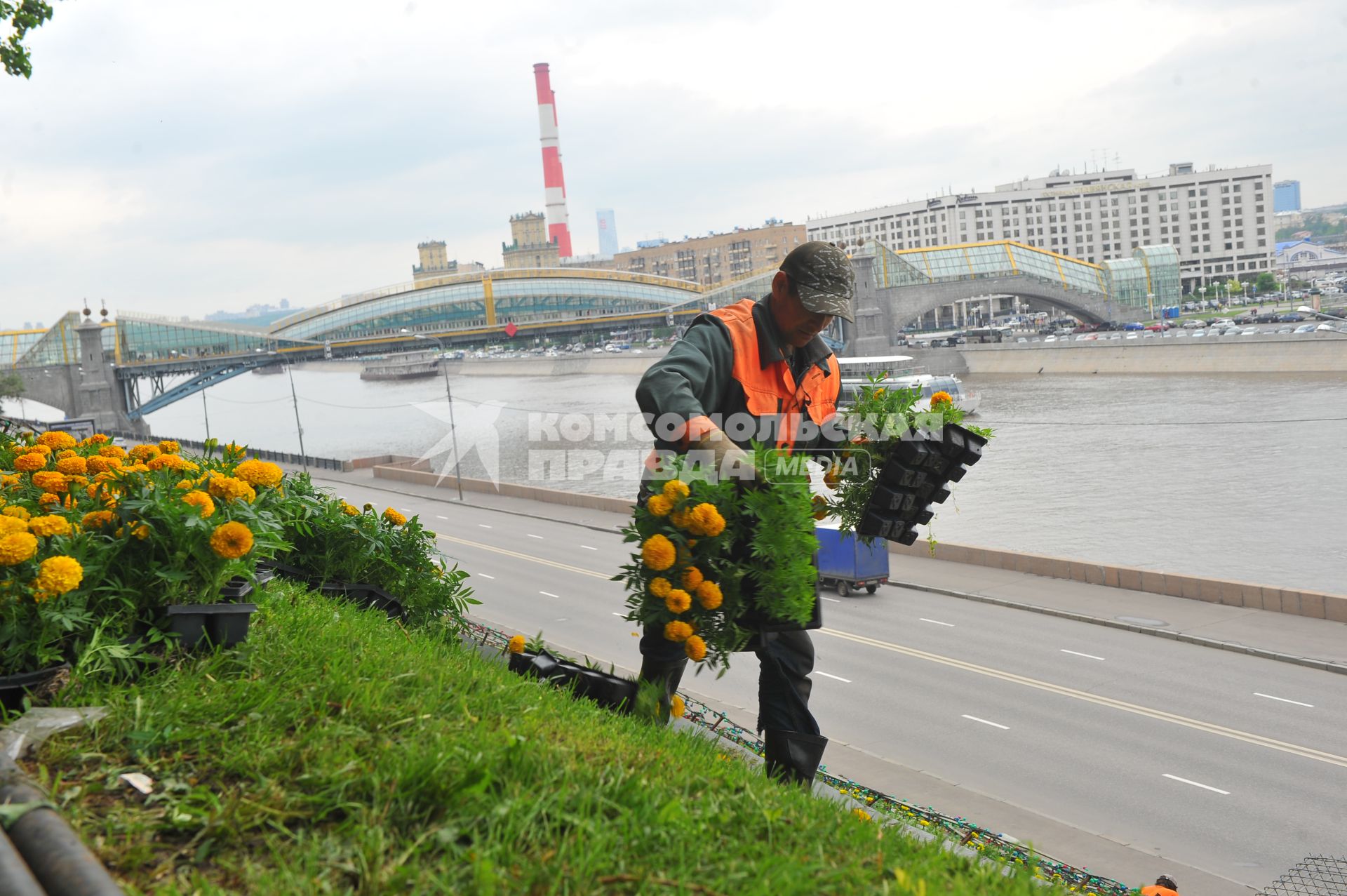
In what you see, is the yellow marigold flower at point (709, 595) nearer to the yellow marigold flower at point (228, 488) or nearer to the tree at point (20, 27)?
the yellow marigold flower at point (228, 488)

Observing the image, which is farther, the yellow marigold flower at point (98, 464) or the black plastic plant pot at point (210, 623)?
the yellow marigold flower at point (98, 464)

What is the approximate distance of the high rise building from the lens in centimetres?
15000

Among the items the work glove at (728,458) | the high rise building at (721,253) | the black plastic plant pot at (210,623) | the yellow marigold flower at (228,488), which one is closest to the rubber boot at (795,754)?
the work glove at (728,458)

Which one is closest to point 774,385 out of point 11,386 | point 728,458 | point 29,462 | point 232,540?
point 728,458

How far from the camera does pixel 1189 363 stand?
5894 centimetres

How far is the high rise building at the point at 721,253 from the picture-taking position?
150000 mm

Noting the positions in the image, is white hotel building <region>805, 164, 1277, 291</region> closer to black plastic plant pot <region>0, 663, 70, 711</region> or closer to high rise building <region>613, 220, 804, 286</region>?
high rise building <region>613, 220, 804, 286</region>

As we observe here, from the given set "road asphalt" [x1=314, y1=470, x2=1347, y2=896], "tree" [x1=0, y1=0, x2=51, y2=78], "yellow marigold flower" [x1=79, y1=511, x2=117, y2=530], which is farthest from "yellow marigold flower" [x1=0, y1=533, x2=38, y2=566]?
"tree" [x1=0, y1=0, x2=51, y2=78]

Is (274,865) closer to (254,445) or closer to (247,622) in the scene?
(247,622)

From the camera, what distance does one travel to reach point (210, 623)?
3941 mm

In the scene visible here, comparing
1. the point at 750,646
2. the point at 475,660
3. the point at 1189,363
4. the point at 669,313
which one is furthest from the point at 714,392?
the point at 669,313

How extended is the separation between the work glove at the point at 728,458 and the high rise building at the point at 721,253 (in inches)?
5597

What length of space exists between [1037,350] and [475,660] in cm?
6888

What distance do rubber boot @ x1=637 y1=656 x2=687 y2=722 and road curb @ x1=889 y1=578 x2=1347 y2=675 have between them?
47.7ft
